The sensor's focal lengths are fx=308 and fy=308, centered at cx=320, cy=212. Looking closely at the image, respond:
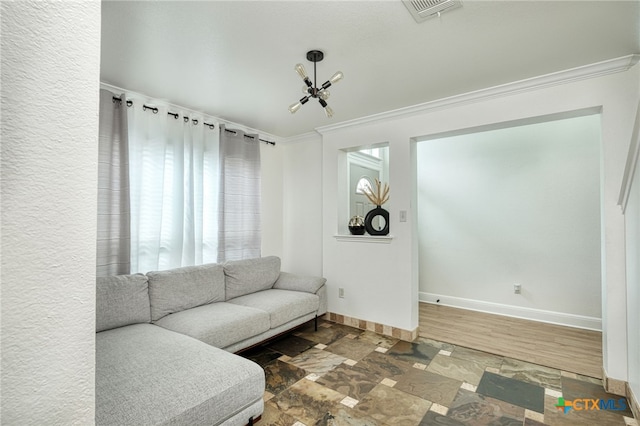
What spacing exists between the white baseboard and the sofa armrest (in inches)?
79.4

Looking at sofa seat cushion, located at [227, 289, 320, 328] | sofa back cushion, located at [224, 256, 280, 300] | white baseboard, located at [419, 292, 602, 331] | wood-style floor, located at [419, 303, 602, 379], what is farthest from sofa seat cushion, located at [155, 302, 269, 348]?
white baseboard, located at [419, 292, 602, 331]

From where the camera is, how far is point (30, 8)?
19.0 inches

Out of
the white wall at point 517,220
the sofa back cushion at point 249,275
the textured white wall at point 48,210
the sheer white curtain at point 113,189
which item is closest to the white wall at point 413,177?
the sofa back cushion at point 249,275

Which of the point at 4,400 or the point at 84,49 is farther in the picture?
the point at 84,49

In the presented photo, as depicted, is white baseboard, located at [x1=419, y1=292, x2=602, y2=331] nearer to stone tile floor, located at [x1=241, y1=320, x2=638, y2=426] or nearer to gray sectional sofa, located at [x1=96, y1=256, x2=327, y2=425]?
stone tile floor, located at [x1=241, y1=320, x2=638, y2=426]

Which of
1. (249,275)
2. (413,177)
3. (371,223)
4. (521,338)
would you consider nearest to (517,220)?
(521,338)

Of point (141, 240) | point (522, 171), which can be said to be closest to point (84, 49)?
point (141, 240)

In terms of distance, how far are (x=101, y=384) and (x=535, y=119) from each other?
3670mm

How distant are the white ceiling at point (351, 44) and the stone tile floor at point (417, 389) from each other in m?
2.51

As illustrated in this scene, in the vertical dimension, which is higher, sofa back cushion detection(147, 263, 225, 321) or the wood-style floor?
sofa back cushion detection(147, 263, 225, 321)

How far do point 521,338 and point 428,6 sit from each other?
3.40 m

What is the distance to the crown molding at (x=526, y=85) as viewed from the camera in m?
2.34

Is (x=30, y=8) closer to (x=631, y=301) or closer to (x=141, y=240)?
(x=141, y=240)

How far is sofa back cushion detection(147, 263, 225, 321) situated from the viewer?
8.90 ft
